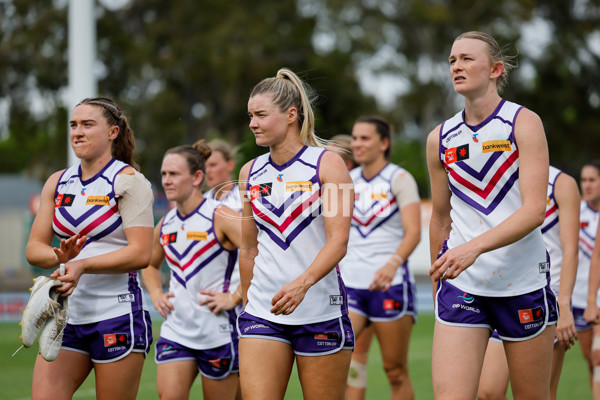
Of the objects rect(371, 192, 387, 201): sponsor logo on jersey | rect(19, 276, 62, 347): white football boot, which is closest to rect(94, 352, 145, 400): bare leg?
rect(19, 276, 62, 347): white football boot

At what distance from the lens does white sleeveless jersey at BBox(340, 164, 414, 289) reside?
7.43m

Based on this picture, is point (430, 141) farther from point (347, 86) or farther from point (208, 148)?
point (347, 86)

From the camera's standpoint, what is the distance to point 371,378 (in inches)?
400

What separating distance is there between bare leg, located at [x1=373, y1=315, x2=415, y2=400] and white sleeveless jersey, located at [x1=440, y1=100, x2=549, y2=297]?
9.24 ft

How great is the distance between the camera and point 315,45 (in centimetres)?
3553

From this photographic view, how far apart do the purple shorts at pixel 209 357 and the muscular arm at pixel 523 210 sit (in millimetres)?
2232

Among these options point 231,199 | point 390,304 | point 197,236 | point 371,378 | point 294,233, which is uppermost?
point 231,199

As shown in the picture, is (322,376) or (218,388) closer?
(322,376)

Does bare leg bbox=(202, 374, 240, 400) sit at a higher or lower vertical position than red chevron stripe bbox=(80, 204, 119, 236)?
lower

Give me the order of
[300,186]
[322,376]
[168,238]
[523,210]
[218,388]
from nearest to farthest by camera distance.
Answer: [523,210] < [322,376] < [300,186] < [218,388] < [168,238]

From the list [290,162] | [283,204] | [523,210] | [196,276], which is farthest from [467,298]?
[196,276]

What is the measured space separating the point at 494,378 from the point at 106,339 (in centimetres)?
238

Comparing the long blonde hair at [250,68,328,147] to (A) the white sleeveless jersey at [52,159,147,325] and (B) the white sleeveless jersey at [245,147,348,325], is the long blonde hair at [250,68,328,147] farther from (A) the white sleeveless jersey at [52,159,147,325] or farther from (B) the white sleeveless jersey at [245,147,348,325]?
(A) the white sleeveless jersey at [52,159,147,325]

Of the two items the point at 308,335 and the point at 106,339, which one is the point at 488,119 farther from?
the point at 106,339
